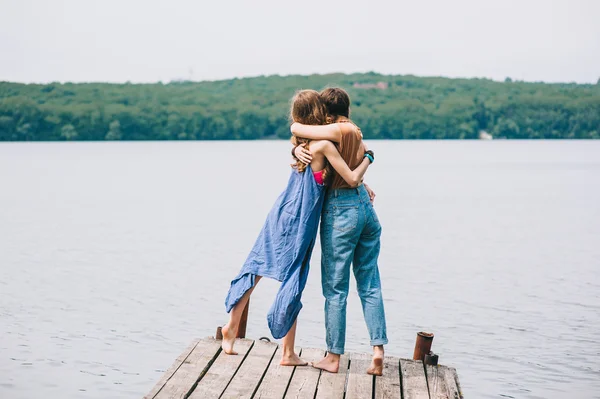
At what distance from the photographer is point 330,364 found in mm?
5910

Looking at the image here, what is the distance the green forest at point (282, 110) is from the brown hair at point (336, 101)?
103072mm

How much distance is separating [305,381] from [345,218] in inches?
44.9

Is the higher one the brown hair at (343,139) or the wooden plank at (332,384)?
the brown hair at (343,139)

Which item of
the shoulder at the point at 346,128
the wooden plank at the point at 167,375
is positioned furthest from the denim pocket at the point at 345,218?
the wooden plank at the point at 167,375

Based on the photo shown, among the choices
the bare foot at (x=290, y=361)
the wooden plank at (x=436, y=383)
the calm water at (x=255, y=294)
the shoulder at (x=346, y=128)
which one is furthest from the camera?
the calm water at (x=255, y=294)

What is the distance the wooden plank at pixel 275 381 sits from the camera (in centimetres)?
541

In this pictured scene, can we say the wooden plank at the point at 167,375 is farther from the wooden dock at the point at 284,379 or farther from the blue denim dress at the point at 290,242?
the blue denim dress at the point at 290,242

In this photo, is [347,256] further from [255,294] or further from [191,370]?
[255,294]

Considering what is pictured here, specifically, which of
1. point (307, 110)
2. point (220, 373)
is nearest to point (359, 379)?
point (220, 373)

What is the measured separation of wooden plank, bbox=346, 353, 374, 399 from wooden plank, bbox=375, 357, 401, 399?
0.18 ft

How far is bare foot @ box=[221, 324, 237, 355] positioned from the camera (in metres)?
6.19

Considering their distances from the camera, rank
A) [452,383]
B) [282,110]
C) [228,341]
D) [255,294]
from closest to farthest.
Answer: [452,383]
[228,341]
[255,294]
[282,110]

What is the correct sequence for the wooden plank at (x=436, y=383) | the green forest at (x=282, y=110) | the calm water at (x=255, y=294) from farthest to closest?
the green forest at (x=282, y=110), the calm water at (x=255, y=294), the wooden plank at (x=436, y=383)

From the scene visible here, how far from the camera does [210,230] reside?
23.4m
